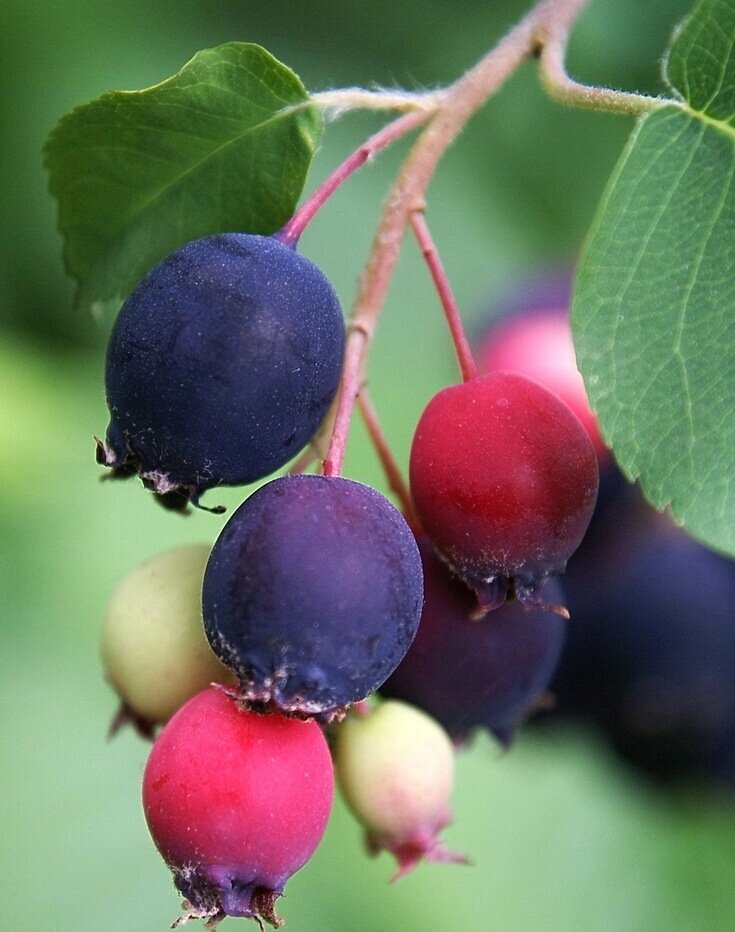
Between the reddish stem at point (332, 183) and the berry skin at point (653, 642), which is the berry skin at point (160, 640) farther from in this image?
the berry skin at point (653, 642)

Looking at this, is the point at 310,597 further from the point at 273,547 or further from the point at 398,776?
the point at 398,776

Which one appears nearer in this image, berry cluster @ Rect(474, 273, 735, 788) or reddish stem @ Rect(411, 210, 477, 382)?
reddish stem @ Rect(411, 210, 477, 382)

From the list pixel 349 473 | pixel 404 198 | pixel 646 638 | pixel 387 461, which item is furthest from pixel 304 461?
pixel 349 473

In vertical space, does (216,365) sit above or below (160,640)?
above

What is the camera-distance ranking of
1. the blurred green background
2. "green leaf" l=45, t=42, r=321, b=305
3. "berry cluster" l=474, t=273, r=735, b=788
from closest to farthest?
"green leaf" l=45, t=42, r=321, b=305 < "berry cluster" l=474, t=273, r=735, b=788 < the blurred green background

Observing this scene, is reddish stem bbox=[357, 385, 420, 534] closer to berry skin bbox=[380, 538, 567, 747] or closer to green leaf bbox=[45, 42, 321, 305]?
berry skin bbox=[380, 538, 567, 747]

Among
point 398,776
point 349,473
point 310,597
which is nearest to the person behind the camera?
point 310,597

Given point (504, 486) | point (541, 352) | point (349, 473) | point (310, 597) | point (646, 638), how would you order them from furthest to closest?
point (349, 473) → point (541, 352) → point (646, 638) → point (504, 486) → point (310, 597)

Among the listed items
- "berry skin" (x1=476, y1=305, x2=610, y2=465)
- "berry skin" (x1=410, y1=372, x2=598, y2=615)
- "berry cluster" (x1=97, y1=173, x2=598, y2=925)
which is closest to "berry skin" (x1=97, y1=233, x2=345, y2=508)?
"berry cluster" (x1=97, y1=173, x2=598, y2=925)
